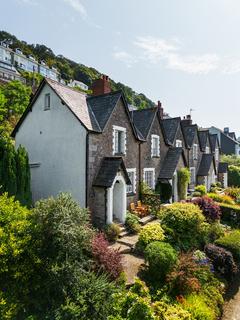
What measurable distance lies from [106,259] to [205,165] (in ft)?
87.7

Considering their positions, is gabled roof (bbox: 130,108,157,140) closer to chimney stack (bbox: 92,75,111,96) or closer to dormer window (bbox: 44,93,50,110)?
chimney stack (bbox: 92,75,111,96)

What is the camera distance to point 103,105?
55.6ft

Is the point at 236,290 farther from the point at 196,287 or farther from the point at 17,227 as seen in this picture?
the point at 17,227

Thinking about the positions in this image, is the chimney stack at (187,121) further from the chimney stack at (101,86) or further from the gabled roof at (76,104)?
the gabled roof at (76,104)

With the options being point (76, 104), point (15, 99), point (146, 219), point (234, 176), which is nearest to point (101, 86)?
point (76, 104)

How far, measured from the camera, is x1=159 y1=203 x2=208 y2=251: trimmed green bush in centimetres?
1351

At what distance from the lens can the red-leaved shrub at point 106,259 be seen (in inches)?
347

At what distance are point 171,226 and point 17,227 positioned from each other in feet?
31.2

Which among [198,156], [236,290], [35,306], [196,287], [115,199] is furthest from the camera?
[198,156]

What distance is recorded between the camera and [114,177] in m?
14.3

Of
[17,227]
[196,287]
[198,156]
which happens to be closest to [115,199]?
[196,287]

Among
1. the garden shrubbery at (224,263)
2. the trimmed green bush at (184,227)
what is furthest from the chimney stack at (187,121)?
the garden shrubbery at (224,263)

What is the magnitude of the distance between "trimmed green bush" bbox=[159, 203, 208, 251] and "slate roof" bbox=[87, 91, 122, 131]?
23.1 feet

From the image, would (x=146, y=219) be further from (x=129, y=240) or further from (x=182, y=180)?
(x=182, y=180)
